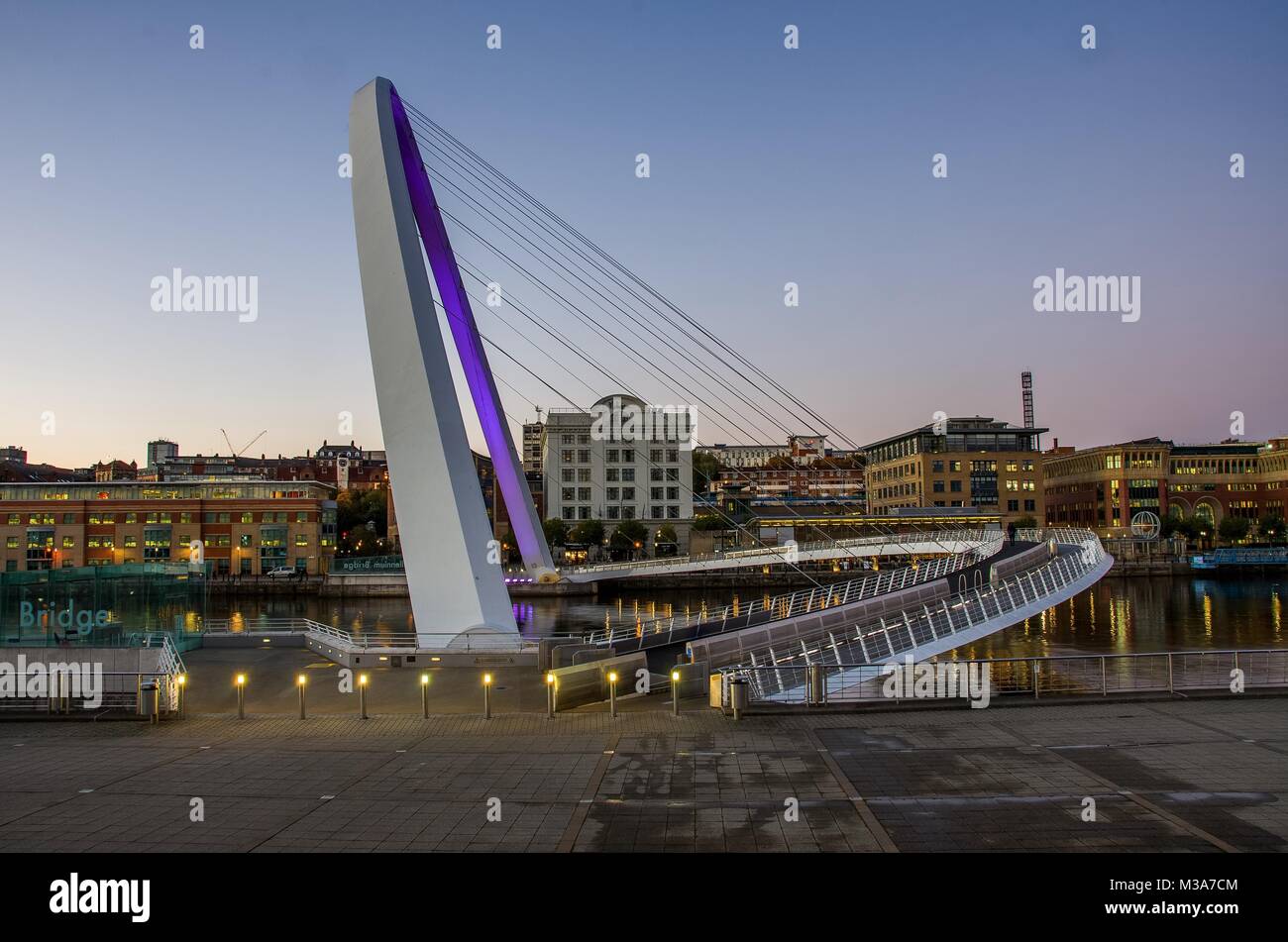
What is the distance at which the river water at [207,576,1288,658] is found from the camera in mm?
34000

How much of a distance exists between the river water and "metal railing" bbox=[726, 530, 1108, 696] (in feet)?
28.9

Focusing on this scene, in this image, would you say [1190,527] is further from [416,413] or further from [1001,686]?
[416,413]

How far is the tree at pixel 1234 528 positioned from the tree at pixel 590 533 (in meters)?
61.8

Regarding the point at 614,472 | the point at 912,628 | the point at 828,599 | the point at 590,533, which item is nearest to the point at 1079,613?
the point at 828,599

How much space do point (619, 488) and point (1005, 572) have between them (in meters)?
58.0

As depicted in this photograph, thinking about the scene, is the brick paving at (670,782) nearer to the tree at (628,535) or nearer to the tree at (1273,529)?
the tree at (628,535)

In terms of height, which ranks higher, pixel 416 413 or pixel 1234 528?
pixel 416 413

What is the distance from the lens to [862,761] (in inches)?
385

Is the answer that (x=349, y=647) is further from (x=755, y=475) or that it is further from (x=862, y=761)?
(x=755, y=475)

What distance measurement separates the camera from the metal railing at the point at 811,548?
42750 millimetres

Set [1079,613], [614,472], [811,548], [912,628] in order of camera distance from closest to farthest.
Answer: [912,628], [1079,613], [811,548], [614,472]

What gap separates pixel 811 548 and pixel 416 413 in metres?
40.5

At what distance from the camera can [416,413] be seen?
18719 millimetres
